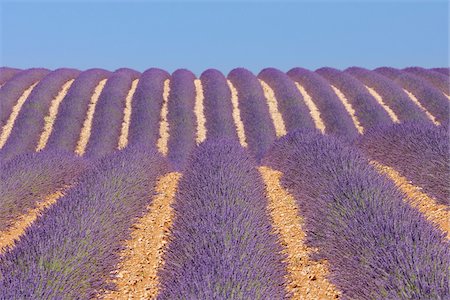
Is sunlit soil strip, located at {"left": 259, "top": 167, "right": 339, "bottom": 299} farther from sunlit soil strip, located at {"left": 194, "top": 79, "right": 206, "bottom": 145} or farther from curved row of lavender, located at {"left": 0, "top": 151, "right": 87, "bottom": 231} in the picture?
sunlit soil strip, located at {"left": 194, "top": 79, "right": 206, "bottom": 145}

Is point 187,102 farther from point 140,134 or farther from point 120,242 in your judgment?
point 120,242

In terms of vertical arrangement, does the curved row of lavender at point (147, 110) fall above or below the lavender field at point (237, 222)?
above

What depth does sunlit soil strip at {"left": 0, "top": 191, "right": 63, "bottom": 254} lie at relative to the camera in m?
6.01

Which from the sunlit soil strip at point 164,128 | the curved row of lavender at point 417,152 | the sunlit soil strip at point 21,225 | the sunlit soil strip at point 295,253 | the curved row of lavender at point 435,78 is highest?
the curved row of lavender at point 435,78

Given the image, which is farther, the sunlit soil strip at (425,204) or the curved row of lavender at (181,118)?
the curved row of lavender at (181,118)

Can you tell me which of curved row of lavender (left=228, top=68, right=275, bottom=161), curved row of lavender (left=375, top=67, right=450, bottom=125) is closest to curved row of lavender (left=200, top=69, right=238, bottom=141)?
curved row of lavender (left=228, top=68, right=275, bottom=161)

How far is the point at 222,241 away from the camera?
4.68 m

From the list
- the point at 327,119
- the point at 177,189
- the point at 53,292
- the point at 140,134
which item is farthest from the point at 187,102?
the point at 53,292

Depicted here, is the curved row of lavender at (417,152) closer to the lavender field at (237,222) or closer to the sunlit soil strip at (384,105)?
the lavender field at (237,222)

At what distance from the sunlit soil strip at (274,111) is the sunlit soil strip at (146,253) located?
1072 cm

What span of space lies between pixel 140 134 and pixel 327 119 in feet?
20.6

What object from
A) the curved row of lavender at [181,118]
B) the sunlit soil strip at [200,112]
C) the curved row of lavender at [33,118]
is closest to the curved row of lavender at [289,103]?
the sunlit soil strip at [200,112]

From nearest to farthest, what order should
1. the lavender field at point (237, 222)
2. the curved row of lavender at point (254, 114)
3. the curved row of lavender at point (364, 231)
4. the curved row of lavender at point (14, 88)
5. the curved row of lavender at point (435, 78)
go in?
the curved row of lavender at point (364, 231) < the lavender field at point (237, 222) < the curved row of lavender at point (254, 114) < the curved row of lavender at point (14, 88) < the curved row of lavender at point (435, 78)

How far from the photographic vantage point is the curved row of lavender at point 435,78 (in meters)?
20.8
